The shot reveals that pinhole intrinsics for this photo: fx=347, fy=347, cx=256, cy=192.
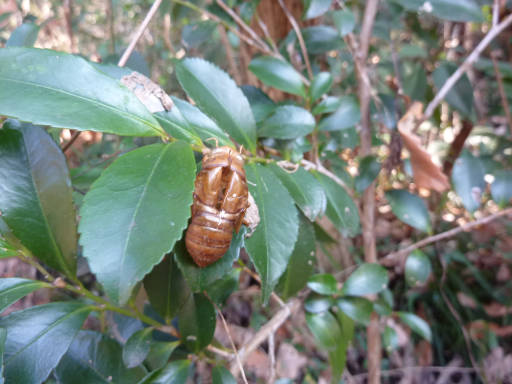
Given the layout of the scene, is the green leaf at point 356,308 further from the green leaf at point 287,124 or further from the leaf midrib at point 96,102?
the leaf midrib at point 96,102

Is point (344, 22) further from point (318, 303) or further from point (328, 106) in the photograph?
point (318, 303)

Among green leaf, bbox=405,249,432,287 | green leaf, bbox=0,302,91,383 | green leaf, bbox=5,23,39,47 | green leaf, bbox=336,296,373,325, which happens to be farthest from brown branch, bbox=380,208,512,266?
green leaf, bbox=5,23,39,47

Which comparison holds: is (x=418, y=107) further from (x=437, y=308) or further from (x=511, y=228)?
(x=511, y=228)

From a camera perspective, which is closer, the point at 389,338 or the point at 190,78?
the point at 190,78

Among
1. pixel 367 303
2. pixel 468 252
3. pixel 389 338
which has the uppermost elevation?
pixel 367 303

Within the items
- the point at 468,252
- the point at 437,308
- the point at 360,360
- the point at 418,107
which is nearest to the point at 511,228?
the point at 468,252

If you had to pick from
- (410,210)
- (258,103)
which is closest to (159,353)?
(258,103)

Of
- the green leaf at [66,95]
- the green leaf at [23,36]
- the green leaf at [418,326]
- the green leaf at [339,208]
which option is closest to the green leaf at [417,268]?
the green leaf at [418,326]
